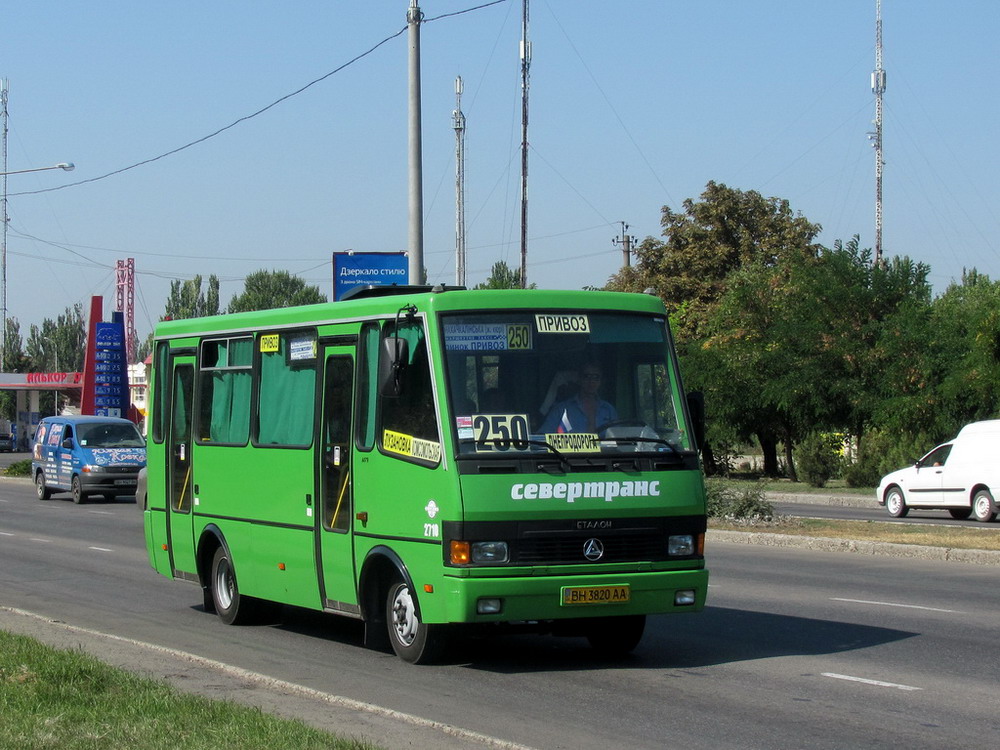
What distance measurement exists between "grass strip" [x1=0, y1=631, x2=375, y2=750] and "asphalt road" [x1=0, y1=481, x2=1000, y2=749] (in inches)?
20.2

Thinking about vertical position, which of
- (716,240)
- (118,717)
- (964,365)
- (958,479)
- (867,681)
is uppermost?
(716,240)

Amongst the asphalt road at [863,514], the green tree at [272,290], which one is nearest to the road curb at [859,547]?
the asphalt road at [863,514]

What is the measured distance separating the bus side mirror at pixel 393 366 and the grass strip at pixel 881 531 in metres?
12.1

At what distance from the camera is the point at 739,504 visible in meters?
23.7

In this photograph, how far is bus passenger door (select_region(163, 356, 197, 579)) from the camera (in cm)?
1366

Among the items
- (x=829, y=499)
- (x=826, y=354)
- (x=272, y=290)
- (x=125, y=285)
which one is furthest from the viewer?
(x=272, y=290)

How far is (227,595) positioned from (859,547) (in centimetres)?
1059

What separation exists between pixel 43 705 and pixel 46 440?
30.8m

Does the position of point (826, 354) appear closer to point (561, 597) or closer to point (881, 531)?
point (881, 531)

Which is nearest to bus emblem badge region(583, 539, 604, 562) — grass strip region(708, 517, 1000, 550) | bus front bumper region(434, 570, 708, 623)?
bus front bumper region(434, 570, 708, 623)

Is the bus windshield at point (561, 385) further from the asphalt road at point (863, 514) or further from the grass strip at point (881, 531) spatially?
the asphalt road at point (863, 514)

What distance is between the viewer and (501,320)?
1014 centimetres

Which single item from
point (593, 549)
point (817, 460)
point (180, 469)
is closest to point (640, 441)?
point (593, 549)

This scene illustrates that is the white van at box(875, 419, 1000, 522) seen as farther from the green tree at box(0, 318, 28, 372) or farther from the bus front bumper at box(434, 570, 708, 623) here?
the green tree at box(0, 318, 28, 372)
